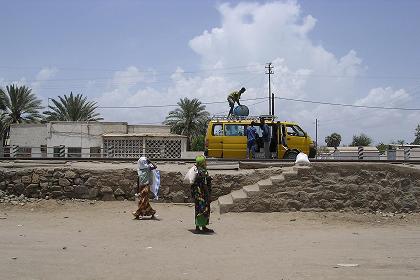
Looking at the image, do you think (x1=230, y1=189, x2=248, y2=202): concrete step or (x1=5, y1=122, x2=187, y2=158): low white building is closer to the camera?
(x1=230, y1=189, x2=248, y2=202): concrete step

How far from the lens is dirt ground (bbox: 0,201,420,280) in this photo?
6336 millimetres

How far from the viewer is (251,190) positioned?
1176 centimetres

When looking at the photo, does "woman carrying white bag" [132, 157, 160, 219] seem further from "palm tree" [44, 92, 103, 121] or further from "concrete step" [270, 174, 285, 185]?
"palm tree" [44, 92, 103, 121]

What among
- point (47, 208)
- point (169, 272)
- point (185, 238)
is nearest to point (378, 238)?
point (185, 238)

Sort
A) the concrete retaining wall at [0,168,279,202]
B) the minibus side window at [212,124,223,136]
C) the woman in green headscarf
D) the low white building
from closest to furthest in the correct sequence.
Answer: the woman in green headscarf → the concrete retaining wall at [0,168,279,202] → the minibus side window at [212,124,223,136] → the low white building

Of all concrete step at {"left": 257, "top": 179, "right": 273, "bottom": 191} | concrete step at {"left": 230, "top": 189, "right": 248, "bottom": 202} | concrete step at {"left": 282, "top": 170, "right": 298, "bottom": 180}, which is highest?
concrete step at {"left": 282, "top": 170, "right": 298, "bottom": 180}

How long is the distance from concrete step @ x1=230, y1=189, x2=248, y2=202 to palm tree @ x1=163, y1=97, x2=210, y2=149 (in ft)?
121

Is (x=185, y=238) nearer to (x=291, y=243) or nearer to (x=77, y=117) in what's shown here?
(x=291, y=243)

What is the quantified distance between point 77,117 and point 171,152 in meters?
14.5

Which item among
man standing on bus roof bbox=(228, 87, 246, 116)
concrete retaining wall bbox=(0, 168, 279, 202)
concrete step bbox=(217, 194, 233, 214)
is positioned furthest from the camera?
man standing on bus roof bbox=(228, 87, 246, 116)

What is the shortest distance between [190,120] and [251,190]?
38221 mm

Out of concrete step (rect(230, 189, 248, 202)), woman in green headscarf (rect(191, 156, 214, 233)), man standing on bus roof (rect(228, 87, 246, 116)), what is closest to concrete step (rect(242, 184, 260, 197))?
concrete step (rect(230, 189, 248, 202))

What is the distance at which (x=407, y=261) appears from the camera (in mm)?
7035

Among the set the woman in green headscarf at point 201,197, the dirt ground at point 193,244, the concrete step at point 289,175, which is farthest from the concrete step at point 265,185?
the woman in green headscarf at point 201,197
